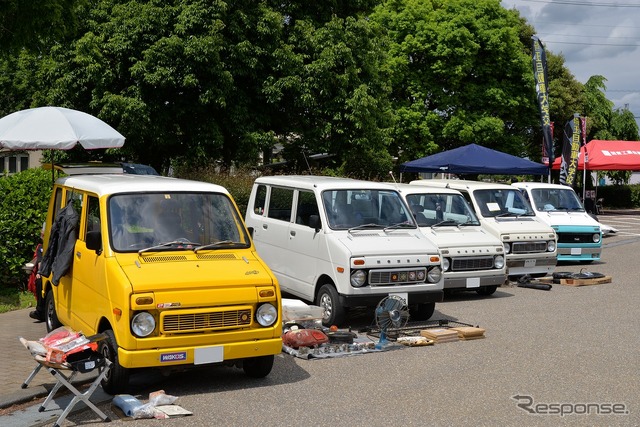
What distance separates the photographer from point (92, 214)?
8.28 metres

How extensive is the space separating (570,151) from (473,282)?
16.0 m

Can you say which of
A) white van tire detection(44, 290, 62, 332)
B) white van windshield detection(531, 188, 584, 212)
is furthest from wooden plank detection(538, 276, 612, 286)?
white van tire detection(44, 290, 62, 332)

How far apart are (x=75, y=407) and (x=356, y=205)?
223 inches

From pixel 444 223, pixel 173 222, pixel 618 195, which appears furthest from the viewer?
pixel 618 195

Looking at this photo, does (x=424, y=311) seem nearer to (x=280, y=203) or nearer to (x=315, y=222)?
(x=315, y=222)

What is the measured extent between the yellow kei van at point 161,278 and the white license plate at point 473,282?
566cm

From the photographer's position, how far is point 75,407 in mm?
6840

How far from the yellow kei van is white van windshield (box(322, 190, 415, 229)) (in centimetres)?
301

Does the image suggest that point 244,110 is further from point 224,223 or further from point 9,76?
point 9,76

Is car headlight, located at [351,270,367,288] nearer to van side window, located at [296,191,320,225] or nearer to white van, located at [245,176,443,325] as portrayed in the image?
white van, located at [245,176,443,325]

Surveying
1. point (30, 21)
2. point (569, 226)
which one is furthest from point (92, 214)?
point (569, 226)

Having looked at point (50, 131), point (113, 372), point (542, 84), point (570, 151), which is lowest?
point (113, 372)

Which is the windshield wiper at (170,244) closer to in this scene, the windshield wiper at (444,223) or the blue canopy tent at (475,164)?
the windshield wiper at (444,223)

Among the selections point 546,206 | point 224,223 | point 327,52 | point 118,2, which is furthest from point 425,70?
point 224,223
